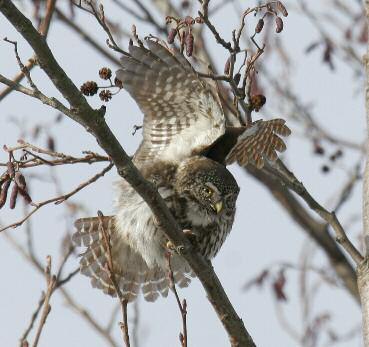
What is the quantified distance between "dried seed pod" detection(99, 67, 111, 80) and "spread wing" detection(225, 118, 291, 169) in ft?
2.50

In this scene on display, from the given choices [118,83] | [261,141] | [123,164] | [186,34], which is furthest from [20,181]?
[261,141]

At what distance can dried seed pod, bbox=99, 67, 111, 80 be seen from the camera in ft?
15.1

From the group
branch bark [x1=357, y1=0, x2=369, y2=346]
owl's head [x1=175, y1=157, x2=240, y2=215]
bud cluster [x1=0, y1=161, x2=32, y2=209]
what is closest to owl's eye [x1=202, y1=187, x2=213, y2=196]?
owl's head [x1=175, y1=157, x2=240, y2=215]

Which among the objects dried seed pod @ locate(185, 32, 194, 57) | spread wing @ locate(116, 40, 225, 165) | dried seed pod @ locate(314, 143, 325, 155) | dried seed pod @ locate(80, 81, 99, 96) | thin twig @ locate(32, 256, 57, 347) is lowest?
thin twig @ locate(32, 256, 57, 347)

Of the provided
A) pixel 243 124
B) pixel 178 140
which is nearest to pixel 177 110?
pixel 178 140

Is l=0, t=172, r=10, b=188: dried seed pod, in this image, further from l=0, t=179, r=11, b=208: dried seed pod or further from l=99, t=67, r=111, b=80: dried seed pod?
l=99, t=67, r=111, b=80: dried seed pod

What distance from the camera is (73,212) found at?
260 inches

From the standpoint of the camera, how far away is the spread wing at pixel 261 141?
4.80 meters

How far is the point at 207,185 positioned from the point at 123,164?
172cm

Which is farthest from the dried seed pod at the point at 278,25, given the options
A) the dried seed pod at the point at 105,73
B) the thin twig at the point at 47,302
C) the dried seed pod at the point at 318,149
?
the dried seed pod at the point at 318,149

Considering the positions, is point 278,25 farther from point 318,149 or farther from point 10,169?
point 318,149

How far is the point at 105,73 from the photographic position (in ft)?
15.1

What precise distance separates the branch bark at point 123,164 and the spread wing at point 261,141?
0.83 m

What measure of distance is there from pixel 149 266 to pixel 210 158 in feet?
2.59
